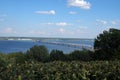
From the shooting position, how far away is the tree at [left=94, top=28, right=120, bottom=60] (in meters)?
58.6

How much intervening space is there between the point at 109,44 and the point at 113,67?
53.3m

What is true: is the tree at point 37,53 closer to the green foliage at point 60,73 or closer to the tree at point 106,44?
the tree at point 106,44

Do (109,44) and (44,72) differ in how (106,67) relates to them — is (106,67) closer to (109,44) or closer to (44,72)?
(44,72)

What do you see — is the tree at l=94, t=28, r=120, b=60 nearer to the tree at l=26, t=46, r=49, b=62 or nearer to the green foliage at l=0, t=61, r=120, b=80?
the tree at l=26, t=46, r=49, b=62

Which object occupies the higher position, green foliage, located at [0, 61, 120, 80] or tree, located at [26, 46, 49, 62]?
green foliage, located at [0, 61, 120, 80]

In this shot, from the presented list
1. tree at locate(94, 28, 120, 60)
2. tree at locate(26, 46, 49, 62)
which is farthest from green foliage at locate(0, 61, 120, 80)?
tree at locate(26, 46, 49, 62)

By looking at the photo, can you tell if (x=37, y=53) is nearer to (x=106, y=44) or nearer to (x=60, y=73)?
(x=106, y=44)

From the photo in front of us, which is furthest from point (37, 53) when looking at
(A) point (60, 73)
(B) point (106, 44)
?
(A) point (60, 73)

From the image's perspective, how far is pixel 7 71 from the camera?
6992 mm

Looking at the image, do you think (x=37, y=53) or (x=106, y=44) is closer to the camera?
(x=106, y=44)

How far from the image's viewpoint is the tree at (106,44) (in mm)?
58562

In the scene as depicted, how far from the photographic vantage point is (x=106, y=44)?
59.9 meters

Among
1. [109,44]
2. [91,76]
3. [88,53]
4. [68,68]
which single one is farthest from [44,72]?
[88,53]

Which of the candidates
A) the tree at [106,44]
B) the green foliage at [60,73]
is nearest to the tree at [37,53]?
the tree at [106,44]
